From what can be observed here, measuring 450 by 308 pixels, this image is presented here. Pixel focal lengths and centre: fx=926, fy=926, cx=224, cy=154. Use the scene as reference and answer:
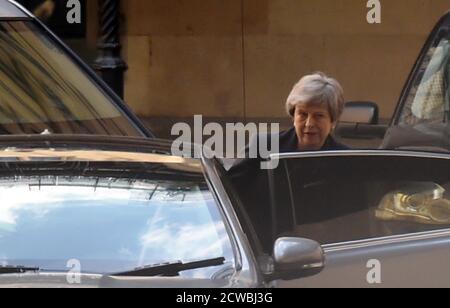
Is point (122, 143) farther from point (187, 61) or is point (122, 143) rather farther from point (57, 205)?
point (187, 61)

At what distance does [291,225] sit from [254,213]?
193 mm

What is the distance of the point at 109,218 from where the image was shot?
Result: 3555 millimetres

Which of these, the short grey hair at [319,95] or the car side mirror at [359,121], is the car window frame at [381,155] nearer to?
the short grey hair at [319,95]

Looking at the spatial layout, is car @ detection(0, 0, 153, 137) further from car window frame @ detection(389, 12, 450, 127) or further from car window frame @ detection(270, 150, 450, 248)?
car window frame @ detection(389, 12, 450, 127)

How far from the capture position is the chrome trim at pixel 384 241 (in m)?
4.12

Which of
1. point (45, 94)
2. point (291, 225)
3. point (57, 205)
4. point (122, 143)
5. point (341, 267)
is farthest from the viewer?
point (45, 94)

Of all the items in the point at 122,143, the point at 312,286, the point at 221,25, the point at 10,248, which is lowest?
the point at 312,286

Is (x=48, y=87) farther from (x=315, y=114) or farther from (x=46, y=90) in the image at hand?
(x=315, y=114)

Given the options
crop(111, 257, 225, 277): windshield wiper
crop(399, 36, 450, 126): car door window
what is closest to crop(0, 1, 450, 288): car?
crop(111, 257, 225, 277): windshield wiper

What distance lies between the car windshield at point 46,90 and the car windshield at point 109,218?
6.35 ft

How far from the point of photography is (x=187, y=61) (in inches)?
532

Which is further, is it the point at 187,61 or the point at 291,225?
the point at 187,61

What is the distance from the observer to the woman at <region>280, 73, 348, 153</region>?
17.3 feet

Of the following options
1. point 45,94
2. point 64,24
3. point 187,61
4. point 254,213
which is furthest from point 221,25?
point 254,213
